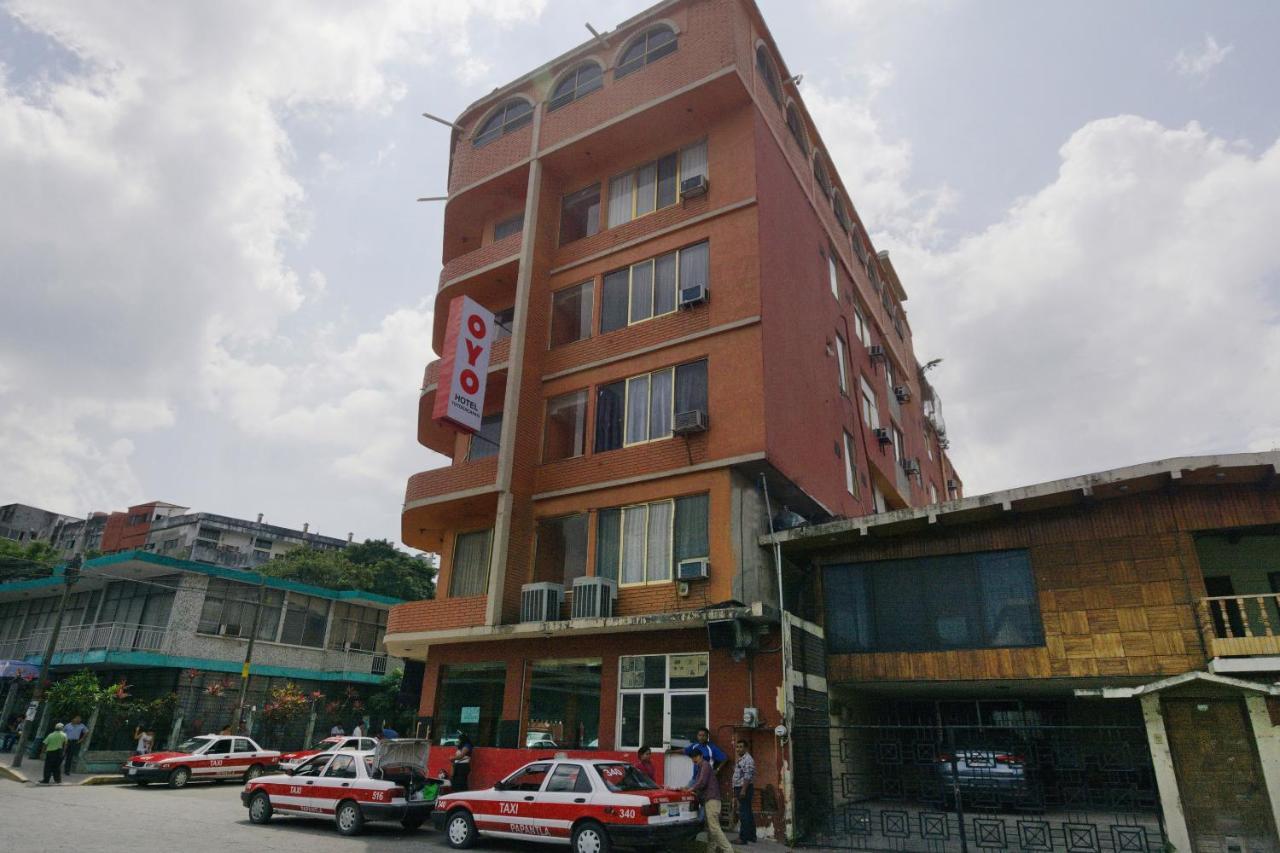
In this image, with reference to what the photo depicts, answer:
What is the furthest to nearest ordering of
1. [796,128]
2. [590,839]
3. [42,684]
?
[42,684] < [796,128] < [590,839]

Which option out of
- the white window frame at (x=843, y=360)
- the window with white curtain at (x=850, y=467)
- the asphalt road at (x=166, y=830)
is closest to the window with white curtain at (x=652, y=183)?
the white window frame at (x=843, y=360)

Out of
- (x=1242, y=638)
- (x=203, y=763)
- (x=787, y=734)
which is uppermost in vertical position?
(x=1242, y=638)

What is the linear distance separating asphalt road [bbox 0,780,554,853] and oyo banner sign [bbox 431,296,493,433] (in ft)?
30.8

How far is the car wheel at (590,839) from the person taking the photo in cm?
1203

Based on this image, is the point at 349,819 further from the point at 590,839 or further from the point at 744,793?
the point at 744,793

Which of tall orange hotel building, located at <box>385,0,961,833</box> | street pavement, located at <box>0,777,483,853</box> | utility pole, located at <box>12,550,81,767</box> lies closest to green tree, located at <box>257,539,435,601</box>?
utility pole, located at <box>12,550,81,767</box>

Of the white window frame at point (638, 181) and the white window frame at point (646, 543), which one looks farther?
the white window frame at point (638, 181)

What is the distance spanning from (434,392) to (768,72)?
1420 centimetres

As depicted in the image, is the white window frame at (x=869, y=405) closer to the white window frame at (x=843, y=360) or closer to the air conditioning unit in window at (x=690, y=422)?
the white window frame at (x=843, y=360)

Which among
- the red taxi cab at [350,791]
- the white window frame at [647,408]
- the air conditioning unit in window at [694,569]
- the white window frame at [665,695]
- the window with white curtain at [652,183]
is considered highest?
the window with white curtain at [652,183]

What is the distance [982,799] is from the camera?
15.2 meters

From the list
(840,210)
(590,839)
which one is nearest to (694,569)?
(590,839)

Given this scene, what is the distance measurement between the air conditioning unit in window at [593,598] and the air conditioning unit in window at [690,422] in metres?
3.89

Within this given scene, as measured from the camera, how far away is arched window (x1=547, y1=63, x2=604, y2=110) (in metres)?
24.0
